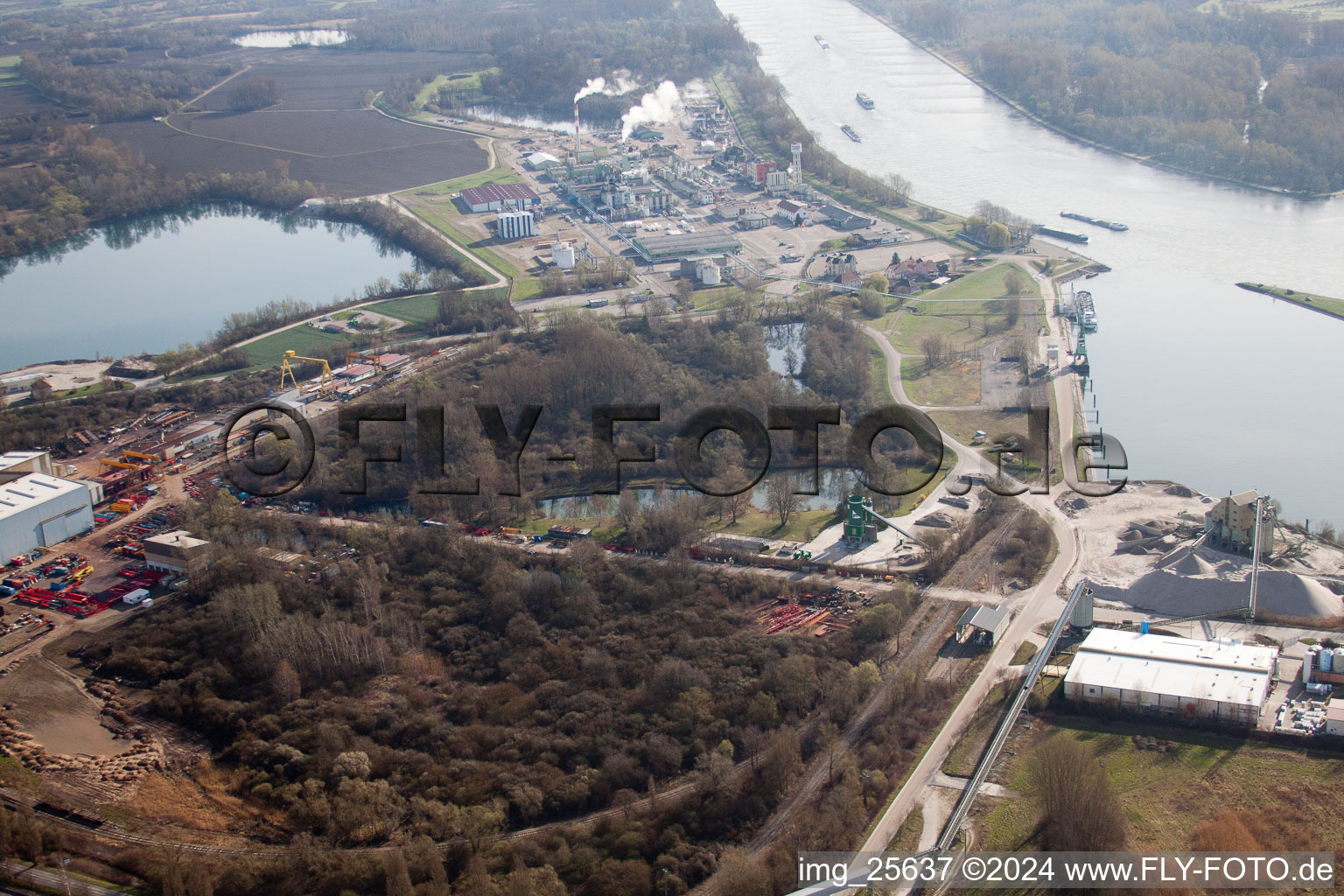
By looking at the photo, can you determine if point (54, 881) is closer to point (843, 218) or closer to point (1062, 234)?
point (843, 218)

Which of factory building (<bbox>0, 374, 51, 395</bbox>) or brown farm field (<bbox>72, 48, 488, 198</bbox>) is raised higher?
brown farm field (<bbox>72, 48, 488, 198</bbox>)

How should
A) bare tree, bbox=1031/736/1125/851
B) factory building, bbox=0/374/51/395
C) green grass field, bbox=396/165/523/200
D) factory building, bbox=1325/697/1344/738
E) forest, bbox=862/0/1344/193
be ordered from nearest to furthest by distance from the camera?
1. bare tree, bbox=1031/736/1125/851
2. factory building, bbox=1325/697/1344/738
3. factory building, bbox=0/374/51/395
4. forest, bbox=862/0/1344/193
5. green grass field, bbox=396/165/523/200

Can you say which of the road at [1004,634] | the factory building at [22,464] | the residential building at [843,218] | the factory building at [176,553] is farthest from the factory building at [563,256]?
the factory building at [176,553]

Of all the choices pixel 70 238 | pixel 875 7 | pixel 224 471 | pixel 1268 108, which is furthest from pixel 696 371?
pixel 875 7

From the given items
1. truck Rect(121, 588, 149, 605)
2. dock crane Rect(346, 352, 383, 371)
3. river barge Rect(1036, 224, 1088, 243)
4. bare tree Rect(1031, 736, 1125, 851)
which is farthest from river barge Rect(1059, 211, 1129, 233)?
truck Rect(121, 588, 149, 605)

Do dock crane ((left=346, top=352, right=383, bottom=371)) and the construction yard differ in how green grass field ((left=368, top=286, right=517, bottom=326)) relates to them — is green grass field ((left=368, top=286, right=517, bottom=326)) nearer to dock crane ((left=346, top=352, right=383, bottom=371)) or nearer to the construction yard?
dock crane ((left=346, top=352, right=383, bottom=371))
